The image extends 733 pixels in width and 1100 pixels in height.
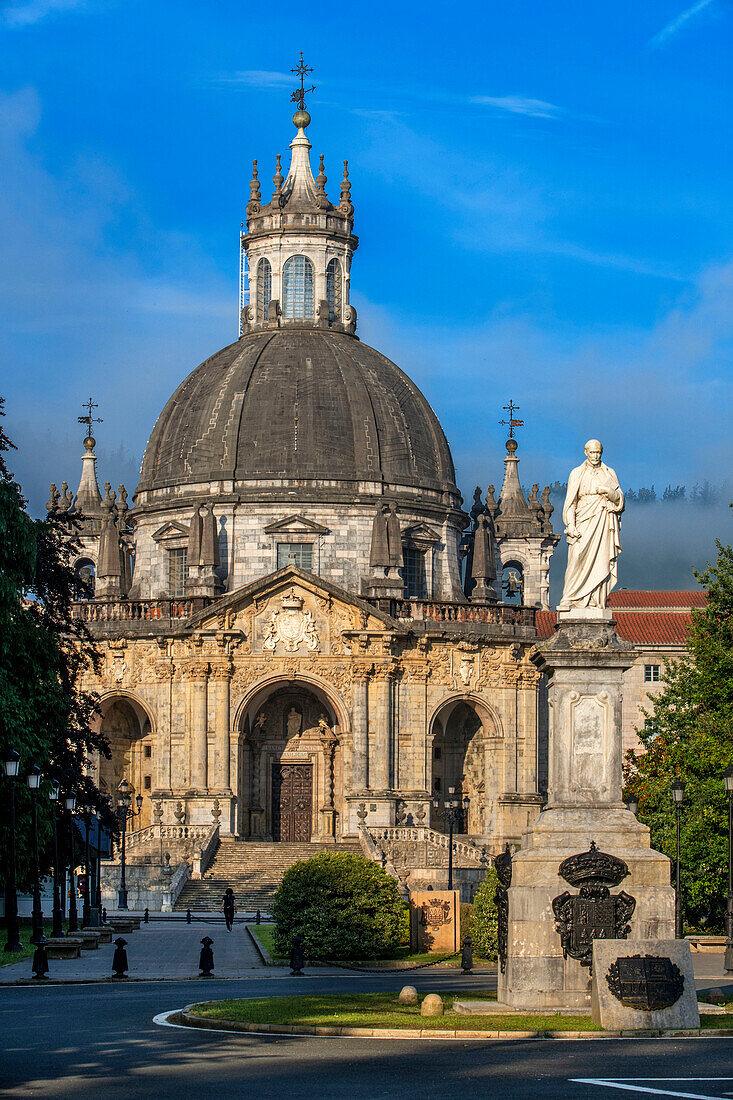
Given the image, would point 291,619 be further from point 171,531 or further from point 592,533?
point 592,533

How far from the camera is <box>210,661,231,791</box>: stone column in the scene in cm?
7194

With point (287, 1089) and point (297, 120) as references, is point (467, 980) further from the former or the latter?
point (297, 120)

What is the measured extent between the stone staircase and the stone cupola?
25.5 meters

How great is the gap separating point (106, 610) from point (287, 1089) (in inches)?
2320

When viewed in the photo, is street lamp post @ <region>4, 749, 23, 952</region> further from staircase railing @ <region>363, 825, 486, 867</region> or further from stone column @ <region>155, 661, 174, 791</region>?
stone column @ <region>155, 661, 174, 791</region>

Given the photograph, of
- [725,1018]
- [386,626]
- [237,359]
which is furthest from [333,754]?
[725,1018]

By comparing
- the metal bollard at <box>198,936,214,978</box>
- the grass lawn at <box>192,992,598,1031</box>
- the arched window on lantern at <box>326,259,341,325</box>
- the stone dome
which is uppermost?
the arched window on lantern at <box>326,259,341,325</box>

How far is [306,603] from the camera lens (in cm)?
7288

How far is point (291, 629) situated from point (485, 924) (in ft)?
106

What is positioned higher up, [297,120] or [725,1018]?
[297,120]

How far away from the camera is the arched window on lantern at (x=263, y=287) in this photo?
3351 inches

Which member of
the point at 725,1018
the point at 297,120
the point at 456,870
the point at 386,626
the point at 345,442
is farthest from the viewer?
the point at 297,120

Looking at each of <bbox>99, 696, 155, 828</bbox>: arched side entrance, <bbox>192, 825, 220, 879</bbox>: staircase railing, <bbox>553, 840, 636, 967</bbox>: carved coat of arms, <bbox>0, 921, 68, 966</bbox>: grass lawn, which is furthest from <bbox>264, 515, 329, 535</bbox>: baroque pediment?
<bbox>553, 840, 636, 967</bbox>: carved coat of arms

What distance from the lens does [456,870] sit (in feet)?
206
